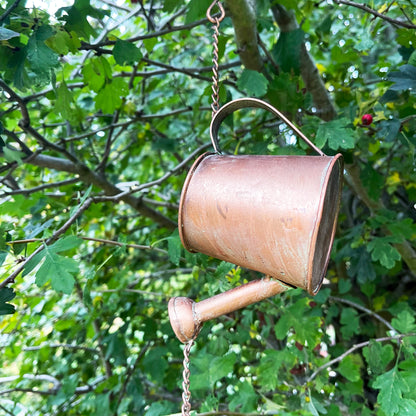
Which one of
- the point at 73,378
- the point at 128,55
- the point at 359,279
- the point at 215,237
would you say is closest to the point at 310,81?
the point at 128,55

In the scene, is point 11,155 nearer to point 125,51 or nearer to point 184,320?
point 125,51

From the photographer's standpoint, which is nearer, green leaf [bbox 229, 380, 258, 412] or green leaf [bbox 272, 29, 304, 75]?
green leaf [bbox 229, 380, 258, 412]

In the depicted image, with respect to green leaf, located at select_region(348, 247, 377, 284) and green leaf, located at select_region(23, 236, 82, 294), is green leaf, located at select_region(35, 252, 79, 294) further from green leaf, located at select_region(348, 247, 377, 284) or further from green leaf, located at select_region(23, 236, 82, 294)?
green leaf, located at select_region(348, 247, 377, 284)

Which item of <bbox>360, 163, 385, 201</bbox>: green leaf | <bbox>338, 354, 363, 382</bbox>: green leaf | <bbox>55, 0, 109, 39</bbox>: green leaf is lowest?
<bbox>338, 354, 363, 382</bbox>: green leaf

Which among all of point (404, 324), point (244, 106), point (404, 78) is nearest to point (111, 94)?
point (244, 106)

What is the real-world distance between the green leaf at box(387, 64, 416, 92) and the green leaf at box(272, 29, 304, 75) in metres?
0.49

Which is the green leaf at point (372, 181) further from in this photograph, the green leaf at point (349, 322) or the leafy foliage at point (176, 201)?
the green leaf at point (349, 322)

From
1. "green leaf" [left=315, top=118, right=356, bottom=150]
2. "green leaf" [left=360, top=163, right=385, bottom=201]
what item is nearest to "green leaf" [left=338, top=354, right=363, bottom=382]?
"green leaf" [left=360, top=163, right=385, bottom=201]

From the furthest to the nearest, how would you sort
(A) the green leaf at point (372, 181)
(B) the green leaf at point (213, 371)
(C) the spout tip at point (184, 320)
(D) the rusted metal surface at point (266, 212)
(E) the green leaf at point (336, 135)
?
(A) the green leaf at point (372, 181) < (B) the green leaf at point (213, 371) < (E) the green leaf at point (336, 135) < (C) the spout tip at point (184, 320) < (D) the rusted metal surface at point (266, 212)

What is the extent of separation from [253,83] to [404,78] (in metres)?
0.41

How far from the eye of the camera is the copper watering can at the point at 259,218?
62 centimetres

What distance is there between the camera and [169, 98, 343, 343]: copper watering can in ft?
2.04

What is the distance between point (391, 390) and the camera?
3.30 feet

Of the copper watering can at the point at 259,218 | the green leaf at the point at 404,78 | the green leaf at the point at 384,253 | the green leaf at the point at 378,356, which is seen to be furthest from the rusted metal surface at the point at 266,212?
the green leaf at the point at 384,253
